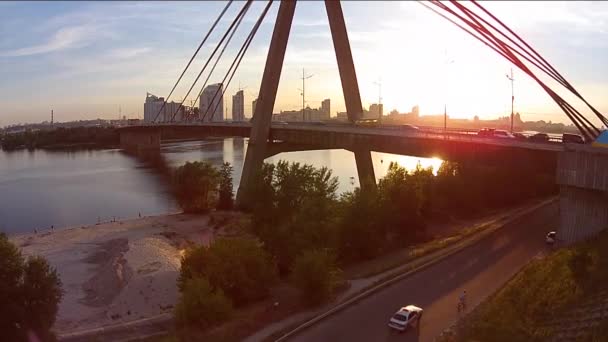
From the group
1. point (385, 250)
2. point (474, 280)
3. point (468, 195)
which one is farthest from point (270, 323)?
point (468, 195)

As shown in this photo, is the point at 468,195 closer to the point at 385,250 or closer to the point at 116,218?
the point at 385,250

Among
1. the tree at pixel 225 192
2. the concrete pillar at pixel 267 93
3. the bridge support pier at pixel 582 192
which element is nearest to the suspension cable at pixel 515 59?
the bridge support pier at pixel 582 192

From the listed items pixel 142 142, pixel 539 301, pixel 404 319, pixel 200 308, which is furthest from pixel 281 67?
pixel 142 142

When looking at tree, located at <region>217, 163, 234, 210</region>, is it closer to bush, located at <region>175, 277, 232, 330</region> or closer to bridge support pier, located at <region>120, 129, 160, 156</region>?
bush, located at <region>175, 277, 232, 330</region>

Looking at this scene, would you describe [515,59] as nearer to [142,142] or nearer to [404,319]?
[404,319]

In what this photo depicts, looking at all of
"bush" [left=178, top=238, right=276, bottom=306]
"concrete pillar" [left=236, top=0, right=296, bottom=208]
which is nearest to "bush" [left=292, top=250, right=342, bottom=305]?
"bush" [left=178, top=238, right=276, bottom=306]

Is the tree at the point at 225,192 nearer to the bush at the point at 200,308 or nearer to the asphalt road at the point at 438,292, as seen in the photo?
the asphalt road at the point at 438,292
